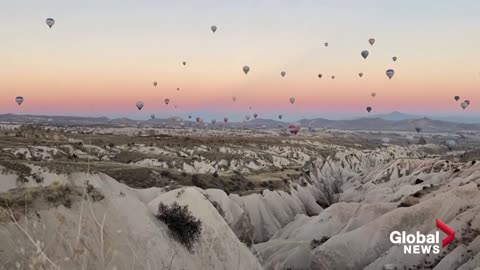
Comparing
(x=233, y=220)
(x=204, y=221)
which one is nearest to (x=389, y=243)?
(x=233, y=220)

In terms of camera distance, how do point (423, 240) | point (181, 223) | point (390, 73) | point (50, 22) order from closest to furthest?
point (181, 223) → point (423, 240) → point (50, 22) → point (390, 73)

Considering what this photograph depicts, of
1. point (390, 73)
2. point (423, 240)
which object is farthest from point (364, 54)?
point (423, 240)

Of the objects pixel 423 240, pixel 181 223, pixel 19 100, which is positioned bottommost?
pixel 423 240

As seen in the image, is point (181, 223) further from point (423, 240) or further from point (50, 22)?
point (50, 22)

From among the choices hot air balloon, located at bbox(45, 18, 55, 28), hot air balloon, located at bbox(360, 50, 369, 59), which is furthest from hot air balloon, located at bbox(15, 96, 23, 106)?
hot air balloon, located at bbox(360, 50, 369, 59)

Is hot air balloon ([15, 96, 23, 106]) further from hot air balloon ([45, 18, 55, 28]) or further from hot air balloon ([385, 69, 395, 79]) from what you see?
hot air balloon ([385, 69, 395, 79])

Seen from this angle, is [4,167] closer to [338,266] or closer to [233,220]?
[233,220]

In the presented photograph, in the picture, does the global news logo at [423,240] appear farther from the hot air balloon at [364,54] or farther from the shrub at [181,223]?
the hot air balloon at [364,54]

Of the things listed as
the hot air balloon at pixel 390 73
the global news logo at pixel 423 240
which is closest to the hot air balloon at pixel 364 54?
the hot air balloon at pixel 390 73
